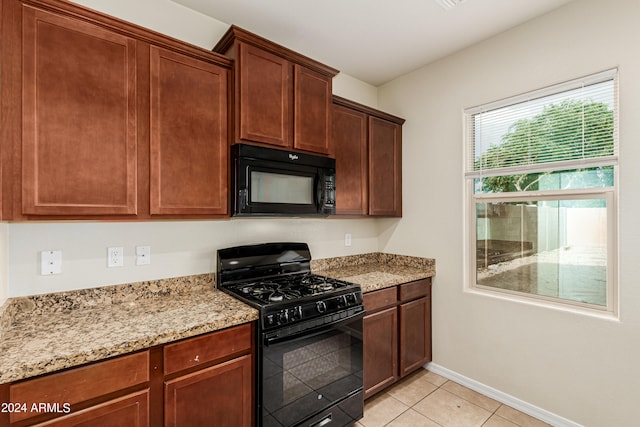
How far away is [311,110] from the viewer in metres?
2.30

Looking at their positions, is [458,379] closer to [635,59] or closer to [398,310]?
[398,310]

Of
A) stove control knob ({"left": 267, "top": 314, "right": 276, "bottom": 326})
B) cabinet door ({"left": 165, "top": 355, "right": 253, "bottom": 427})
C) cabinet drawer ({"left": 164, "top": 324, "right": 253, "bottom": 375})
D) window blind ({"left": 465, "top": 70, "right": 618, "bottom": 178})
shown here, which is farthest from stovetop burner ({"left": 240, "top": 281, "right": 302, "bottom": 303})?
window blind ({"left": 465, "top": 70, "right": 618, "bottom": 178})

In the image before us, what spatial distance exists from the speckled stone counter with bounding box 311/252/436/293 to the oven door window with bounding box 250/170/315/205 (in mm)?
808

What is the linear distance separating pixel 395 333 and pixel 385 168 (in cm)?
154

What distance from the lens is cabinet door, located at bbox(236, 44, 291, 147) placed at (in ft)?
6.45

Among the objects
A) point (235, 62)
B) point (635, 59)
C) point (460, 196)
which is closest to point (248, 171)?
point (235, 62)

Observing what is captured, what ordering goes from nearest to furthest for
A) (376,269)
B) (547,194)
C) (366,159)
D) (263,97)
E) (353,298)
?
(263,97), (353,298), (547,194), (366,159), (376,269)

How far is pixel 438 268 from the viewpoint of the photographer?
9.55 feet

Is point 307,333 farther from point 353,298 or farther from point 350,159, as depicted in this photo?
point 350,159

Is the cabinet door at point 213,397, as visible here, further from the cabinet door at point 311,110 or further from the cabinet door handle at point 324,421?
the cabinet door at point 311,110

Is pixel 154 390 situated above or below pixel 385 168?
below

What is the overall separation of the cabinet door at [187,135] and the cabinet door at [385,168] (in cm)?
146

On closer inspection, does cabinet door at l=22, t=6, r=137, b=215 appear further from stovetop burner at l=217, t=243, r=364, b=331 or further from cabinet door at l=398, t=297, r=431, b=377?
cabinet door at l=398, t=297, r=431, b=377

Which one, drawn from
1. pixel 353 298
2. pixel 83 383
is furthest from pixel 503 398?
pixel 83 383
